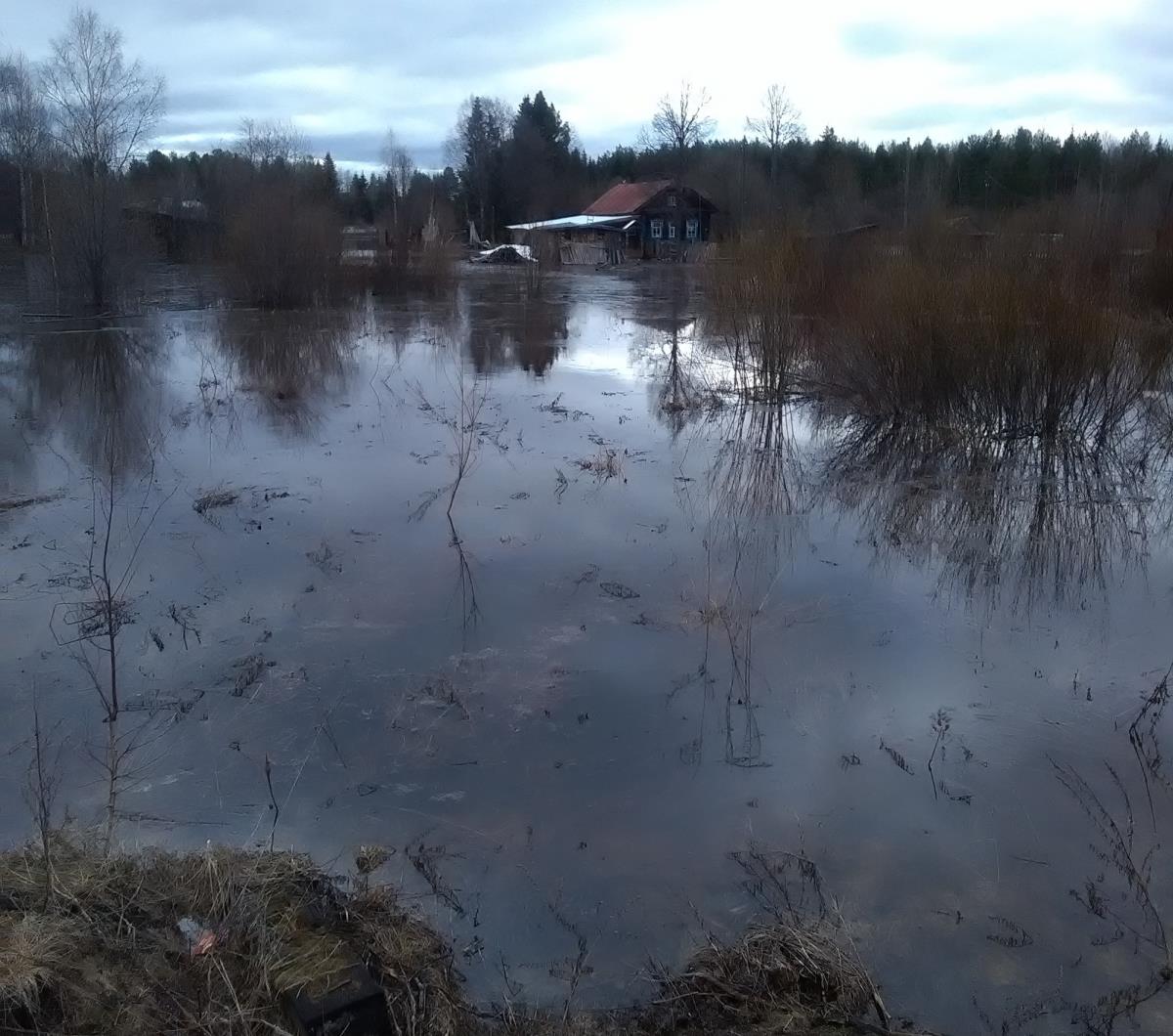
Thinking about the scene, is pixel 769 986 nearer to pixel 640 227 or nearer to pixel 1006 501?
pixel 1006 501

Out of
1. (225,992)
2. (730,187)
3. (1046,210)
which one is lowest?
(225,992)

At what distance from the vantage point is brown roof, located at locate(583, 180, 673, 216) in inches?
1861

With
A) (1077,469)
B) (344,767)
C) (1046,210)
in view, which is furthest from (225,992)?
(1046,210)

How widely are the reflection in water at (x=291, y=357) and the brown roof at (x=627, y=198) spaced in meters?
27.7

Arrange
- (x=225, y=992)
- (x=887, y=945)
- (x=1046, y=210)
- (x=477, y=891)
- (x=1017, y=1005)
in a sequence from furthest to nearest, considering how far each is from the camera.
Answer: (x=1046, y=210), (x=477, y=891), (x=887, y=945), (x=1017, y=1005), (x=225, y=992)

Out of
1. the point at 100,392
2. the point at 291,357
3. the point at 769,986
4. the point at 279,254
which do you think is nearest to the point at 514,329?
the point at 291,357

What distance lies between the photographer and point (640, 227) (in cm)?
4662

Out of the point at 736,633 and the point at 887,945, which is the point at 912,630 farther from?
the point at 887,945

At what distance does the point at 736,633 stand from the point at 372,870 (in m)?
2.59

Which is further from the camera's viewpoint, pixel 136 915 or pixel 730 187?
pixel 730 187

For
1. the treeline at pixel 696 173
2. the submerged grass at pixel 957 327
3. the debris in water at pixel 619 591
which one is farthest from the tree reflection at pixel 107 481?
the treeline at pixel 696 173

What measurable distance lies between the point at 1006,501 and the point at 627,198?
144ft

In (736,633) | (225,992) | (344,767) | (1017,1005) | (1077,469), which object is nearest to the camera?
(225,992)

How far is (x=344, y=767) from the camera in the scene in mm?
4328
